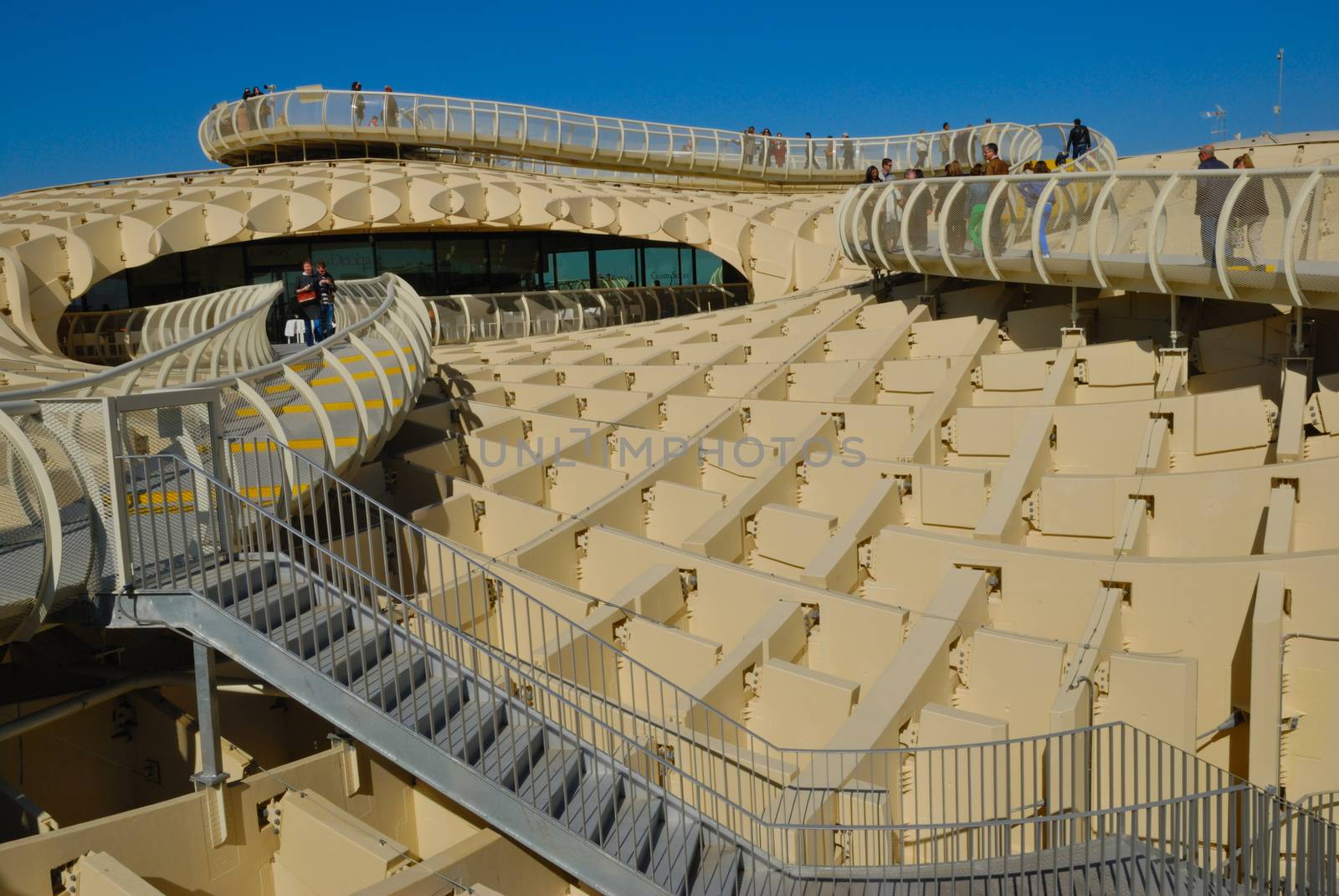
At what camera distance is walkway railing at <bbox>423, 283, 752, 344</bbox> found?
23016mm

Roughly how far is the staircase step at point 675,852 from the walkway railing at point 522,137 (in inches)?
811

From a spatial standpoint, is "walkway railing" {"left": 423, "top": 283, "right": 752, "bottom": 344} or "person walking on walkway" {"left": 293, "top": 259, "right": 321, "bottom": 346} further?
"walkway railing" {"left": 423, "top": 283, "right": 752, "bottom": 344}

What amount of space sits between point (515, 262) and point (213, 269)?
21.5 feet

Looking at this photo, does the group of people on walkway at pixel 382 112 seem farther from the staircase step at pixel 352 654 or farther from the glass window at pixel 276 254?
the staircase step at pixel 352 654

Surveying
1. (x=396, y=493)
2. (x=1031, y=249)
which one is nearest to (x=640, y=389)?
(x=396, y=493)

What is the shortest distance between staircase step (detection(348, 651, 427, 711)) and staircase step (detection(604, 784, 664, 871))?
5.49ft

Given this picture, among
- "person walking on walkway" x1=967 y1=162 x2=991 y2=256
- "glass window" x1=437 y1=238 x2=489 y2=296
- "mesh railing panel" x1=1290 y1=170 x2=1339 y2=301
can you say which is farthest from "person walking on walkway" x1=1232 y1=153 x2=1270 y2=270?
"glass window" x1=437 y1=238 x2=489 y2=296

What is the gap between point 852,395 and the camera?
14.7 metres

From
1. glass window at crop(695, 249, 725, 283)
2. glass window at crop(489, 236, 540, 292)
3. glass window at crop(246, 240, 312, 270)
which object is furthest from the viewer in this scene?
glass window at crop(695, 249, 725, 283)

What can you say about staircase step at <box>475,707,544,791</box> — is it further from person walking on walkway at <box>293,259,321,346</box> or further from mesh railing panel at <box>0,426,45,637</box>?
person walking on walkway at <box>293,259,321,346</box>

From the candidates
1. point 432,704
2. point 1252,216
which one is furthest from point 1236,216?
point 432,704

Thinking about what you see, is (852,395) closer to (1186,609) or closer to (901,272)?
(901,272)

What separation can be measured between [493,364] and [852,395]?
6542 millimetres

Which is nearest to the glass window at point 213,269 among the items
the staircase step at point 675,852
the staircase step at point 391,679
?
the staircase step at point 391,679
